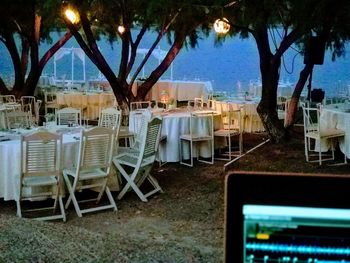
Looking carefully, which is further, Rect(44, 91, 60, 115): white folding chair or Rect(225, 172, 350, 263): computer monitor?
Rect(44, 91, 60, 115): white folding chair

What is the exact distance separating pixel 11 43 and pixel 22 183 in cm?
1083

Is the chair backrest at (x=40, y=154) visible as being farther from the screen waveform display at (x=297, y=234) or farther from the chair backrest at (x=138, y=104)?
the chair backrest at (x=138, y=104)

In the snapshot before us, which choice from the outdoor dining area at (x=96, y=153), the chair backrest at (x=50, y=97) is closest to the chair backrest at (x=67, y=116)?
the outdoor dining area at (x=96, y=153)

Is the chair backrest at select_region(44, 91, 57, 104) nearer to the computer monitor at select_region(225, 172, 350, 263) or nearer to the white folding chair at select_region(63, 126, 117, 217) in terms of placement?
the white folding chair at select_region(63, 126, 117, 217)

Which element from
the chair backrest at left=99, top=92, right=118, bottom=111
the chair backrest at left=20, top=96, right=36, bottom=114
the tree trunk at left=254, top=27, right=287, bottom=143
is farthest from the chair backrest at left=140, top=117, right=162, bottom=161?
the chair backrest at left=99, top=92, right=118, bottom=111

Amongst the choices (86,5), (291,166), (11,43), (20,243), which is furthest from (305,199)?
(11,43)

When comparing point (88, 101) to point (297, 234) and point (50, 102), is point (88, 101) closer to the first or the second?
point (50, 102)

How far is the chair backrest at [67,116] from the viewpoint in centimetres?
924

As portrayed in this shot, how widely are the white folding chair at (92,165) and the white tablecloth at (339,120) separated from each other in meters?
4.14

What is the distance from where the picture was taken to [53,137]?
5828 mm

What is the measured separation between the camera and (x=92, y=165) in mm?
6336

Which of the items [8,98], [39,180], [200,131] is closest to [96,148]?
[39,180]

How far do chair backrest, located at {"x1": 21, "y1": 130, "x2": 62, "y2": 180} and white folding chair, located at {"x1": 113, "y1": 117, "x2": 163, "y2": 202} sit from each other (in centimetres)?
103

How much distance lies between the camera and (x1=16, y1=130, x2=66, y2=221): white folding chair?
581 cm
